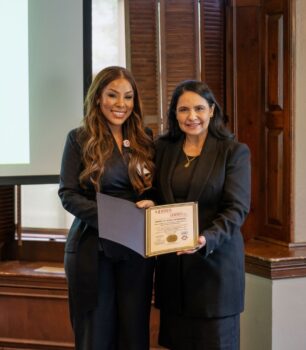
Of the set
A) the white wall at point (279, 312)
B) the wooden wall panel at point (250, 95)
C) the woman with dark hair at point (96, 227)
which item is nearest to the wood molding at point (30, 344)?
the woman with dark hair at point (96, 227)

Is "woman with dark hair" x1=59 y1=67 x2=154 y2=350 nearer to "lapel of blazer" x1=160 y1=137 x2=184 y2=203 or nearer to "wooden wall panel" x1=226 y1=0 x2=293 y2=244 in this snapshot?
"lapel of blazer" x1=160 y1=137 x2=184 y2=203

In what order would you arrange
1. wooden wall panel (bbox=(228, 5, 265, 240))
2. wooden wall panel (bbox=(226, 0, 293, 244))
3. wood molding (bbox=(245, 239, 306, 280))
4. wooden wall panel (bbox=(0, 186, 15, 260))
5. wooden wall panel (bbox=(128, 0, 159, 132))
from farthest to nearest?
wooden wall panel (bbox=(0, 186, 15, 260)) < wooden wall panel (bbox=(128, 0, 159, 132)) < wooden wall panel (bbox=(228, 5, 265, 240)) < wooden wall panel (bbox=(226, 0, 293, 244)) < wood molding (bbox=(245, 239, 306, 280))

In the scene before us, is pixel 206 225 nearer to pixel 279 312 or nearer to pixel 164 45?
pixel 279 312

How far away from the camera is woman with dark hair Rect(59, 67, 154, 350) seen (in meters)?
1.74

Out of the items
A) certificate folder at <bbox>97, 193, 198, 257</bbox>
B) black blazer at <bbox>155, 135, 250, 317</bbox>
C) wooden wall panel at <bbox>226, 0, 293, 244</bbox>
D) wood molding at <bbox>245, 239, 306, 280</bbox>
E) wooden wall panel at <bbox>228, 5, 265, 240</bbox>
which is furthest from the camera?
wooden wall panel at <bbox>228, 5, 265, 240</bbox>

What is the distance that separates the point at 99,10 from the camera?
9.20ft

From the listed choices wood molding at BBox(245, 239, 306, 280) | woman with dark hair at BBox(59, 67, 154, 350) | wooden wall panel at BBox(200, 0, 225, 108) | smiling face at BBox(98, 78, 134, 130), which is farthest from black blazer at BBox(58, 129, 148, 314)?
wooden wall panel at BBox(200, 0, 225, 108)

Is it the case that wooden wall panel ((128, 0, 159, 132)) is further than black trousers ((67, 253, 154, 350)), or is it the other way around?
wooden wall panel ((128, 0, 159, 132))

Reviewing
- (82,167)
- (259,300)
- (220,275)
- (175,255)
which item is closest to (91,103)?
(82,167)

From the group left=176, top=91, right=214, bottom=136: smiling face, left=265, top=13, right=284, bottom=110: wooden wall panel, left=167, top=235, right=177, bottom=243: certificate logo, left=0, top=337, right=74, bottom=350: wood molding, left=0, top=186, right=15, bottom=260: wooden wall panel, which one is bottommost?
left=0, top=337, right=74, bottom=350: wood molding

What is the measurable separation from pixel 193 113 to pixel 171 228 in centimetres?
41

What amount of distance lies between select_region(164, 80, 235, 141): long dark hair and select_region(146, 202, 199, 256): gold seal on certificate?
13.3 inches

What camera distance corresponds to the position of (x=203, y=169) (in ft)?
5.41

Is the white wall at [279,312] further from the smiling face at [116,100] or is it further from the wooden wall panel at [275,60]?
the smiling face at [116,100]
